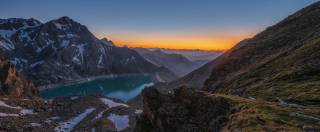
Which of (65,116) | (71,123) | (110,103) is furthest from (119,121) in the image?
(110,103)

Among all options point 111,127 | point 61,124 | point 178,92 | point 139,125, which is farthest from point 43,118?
point 178,92

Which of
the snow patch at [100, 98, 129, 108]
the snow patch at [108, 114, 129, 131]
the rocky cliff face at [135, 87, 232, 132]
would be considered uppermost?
the rocky cliff face at [135, 87, 232, 132]

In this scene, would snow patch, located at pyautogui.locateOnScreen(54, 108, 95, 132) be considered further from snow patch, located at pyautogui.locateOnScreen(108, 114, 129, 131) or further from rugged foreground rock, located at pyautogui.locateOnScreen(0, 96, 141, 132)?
snow patch, located at pyautogui.locateOnScreen(108, 114, 129, 131)

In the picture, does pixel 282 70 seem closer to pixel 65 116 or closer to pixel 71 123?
pixel 71 123

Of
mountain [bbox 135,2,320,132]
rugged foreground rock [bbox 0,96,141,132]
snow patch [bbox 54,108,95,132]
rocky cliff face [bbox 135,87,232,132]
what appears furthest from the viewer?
snow patch [bbox 54,108,95,132]

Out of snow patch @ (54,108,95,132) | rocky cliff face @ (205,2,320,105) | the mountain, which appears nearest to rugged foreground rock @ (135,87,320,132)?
the mountain
